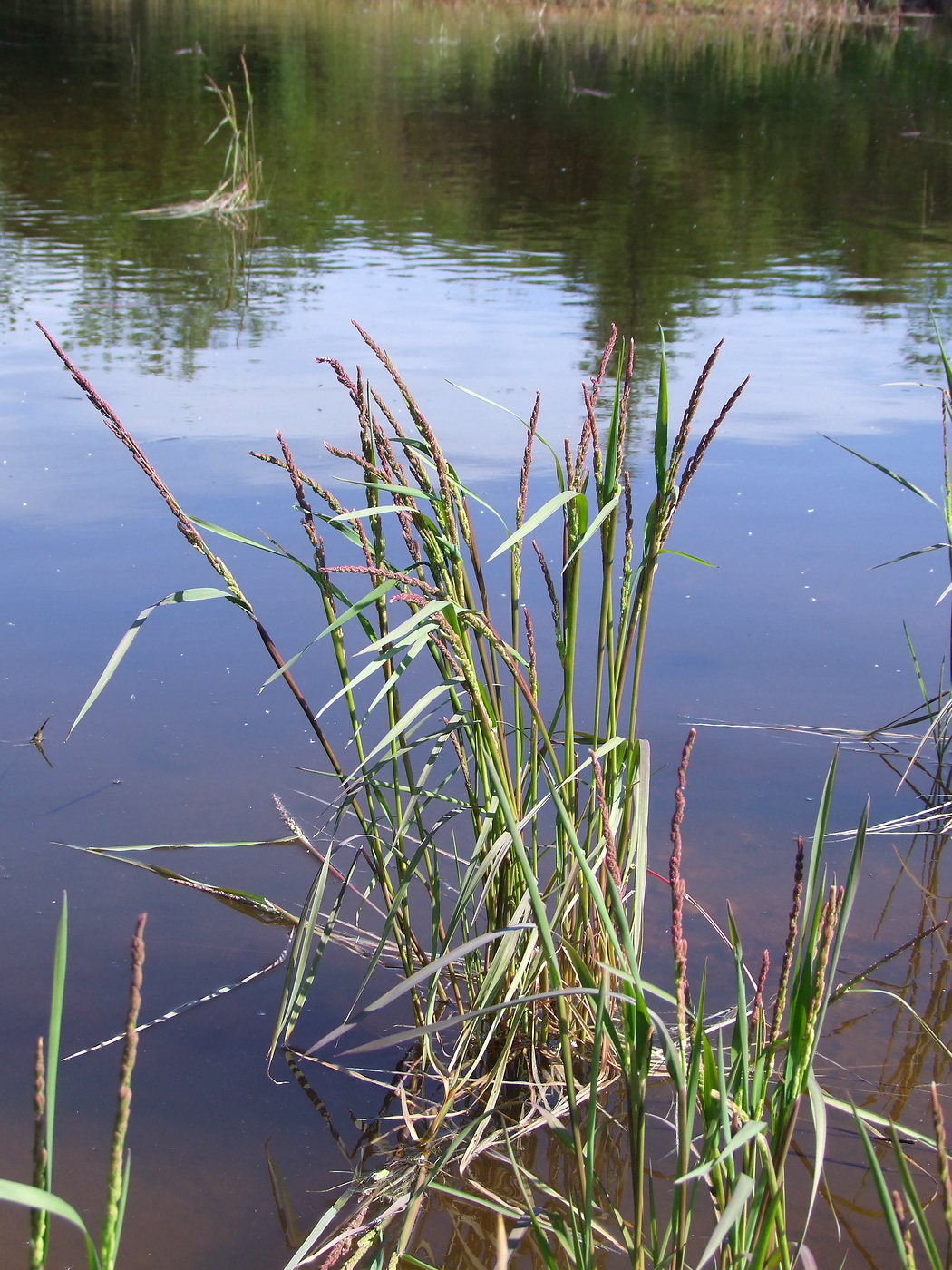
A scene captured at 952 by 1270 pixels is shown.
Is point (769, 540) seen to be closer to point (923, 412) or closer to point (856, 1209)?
point (923, 412)

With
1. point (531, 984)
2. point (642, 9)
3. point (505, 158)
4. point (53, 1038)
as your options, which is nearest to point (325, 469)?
point (531, 984)

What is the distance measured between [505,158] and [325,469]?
7471 mm

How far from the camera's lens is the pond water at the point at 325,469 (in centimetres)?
169

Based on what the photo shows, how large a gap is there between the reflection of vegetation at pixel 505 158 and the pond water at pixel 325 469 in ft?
0.21

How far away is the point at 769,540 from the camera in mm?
3412

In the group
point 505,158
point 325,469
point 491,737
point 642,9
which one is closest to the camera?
point 491,737

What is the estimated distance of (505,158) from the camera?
10.3 metres

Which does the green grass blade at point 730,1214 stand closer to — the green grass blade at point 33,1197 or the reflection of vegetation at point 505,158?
the green grass blade at point 33,1197

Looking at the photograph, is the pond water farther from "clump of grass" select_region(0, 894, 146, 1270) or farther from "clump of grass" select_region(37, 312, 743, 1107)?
"clump of grass" select_region(0, 894, 146, 1270)

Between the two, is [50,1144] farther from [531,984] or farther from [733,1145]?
[531,984]

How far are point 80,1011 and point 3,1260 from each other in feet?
1.36

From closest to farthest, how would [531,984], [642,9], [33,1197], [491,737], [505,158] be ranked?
[33,1197], [491,737], [531,984], [505,158], [642,9]

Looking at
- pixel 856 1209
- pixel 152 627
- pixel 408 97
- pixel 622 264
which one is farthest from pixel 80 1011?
pixel 408 97

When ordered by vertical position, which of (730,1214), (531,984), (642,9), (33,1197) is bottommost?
(531,984)
